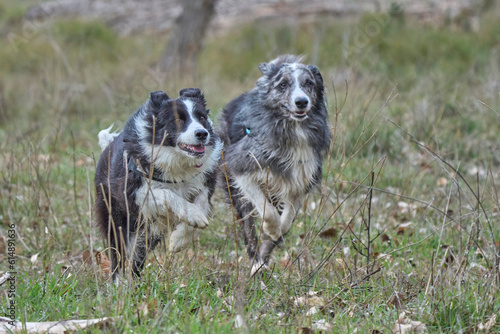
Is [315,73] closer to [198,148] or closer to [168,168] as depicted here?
[198,148]

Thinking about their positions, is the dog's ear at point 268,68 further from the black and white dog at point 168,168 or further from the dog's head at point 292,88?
the black and white dog at point 168,168

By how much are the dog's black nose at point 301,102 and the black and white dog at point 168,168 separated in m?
0.84

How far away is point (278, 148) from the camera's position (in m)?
5.29

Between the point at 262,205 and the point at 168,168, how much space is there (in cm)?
110

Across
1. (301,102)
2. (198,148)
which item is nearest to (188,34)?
(301,102)

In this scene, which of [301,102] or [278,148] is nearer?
[301,102]

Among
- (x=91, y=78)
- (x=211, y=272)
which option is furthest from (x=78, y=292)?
(x=91, y=78)

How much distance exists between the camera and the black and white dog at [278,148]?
5.17 meters

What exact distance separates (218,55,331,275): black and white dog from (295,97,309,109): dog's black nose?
110 millimetres

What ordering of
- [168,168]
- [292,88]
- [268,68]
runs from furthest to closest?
[268,68] < [292,88] < [168,168]

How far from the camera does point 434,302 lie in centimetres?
359

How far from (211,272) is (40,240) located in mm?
2061

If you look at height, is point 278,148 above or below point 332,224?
above

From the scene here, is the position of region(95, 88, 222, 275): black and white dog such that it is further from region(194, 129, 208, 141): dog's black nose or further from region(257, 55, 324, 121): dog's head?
region(257, 55, 324, 121): dog's head
